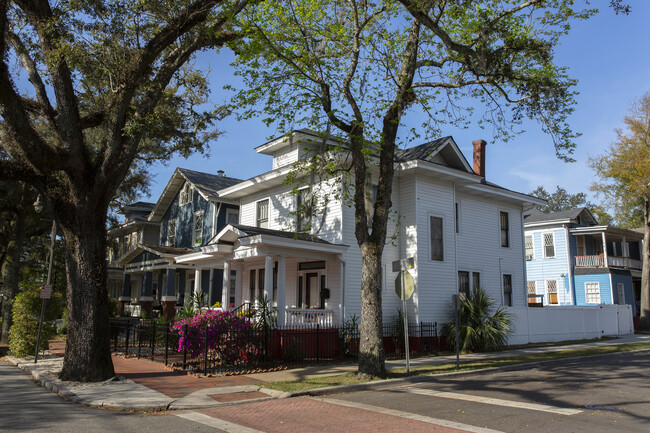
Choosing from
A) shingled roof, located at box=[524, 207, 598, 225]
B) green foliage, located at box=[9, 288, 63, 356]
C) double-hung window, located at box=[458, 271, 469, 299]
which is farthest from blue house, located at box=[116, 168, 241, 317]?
shingled roof, located at box=[524, 207, 598, 225]

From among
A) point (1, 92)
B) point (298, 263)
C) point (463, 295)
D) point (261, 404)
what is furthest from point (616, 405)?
point (1, 92)

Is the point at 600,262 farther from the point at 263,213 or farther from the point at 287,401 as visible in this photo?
the point at 287,401

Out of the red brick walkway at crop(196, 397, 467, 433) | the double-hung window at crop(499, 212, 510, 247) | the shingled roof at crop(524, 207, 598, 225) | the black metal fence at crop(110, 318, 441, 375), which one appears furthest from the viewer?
the shingled roof at crop(524, 207, 598, 225)

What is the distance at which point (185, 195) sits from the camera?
29.4 meters

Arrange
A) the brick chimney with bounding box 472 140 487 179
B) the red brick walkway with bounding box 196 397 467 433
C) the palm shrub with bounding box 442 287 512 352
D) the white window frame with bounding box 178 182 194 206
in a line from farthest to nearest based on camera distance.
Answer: the white window frame with bounding box 178 182 194 206, the brick chimney with bounding box 472 140 487 179, the palm shrub with bounding box 442 287 512 352, the red brick walkway with bounding box 196 397 467 433

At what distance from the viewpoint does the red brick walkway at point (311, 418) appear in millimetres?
7621

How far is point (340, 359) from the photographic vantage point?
16484 mm

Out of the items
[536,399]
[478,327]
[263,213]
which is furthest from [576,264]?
[536,399]

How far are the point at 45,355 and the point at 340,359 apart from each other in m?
10.9

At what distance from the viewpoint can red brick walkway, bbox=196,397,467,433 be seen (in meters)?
7.62

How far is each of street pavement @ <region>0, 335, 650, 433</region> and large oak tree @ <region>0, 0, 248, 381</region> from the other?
1716 millimetres

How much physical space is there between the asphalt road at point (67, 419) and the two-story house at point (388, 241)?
7.31 meters

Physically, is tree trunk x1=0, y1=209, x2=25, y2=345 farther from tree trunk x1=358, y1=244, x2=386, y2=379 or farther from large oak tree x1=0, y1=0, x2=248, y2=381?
tree trunk x1=358, y1=244, x2=386, y2=379

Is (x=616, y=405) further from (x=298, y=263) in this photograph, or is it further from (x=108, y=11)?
(x=108, y=11)
